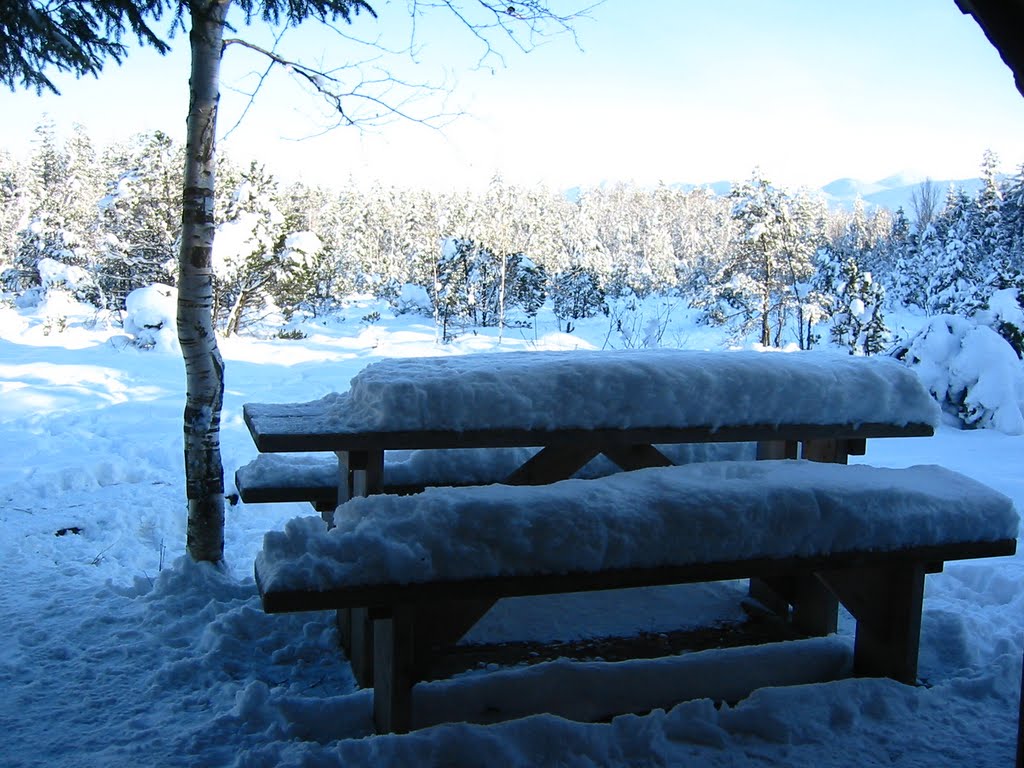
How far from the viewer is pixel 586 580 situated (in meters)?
2.43

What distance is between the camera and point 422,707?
2.76 m

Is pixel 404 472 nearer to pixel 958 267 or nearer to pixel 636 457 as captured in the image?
pixel 636 457

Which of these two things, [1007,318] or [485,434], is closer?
[485,434]

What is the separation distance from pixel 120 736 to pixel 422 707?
1.03 meters

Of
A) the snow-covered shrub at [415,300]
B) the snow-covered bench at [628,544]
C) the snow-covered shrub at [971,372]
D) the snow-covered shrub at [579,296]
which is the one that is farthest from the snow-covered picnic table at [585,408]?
the snow-covered shrub at [579,296]

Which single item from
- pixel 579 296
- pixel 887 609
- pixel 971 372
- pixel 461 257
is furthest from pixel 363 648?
pixel 579 296

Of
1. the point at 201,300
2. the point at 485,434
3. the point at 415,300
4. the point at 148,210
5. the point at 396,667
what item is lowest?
the point at 396,667

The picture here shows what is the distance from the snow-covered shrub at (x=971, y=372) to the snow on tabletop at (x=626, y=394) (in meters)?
6.12

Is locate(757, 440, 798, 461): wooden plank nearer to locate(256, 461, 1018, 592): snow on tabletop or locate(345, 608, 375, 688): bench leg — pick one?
locate(256, 461, 1018, 592): snow on tabletop

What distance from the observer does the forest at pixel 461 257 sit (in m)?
17.8

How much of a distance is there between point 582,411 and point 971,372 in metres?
7.55

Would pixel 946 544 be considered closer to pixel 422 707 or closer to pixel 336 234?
pixel 422 707

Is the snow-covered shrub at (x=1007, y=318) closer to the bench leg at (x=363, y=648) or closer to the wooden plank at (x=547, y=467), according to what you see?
the wooden plank at (x=547, y=467)

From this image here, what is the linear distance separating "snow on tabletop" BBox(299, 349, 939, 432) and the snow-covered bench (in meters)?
0.30
